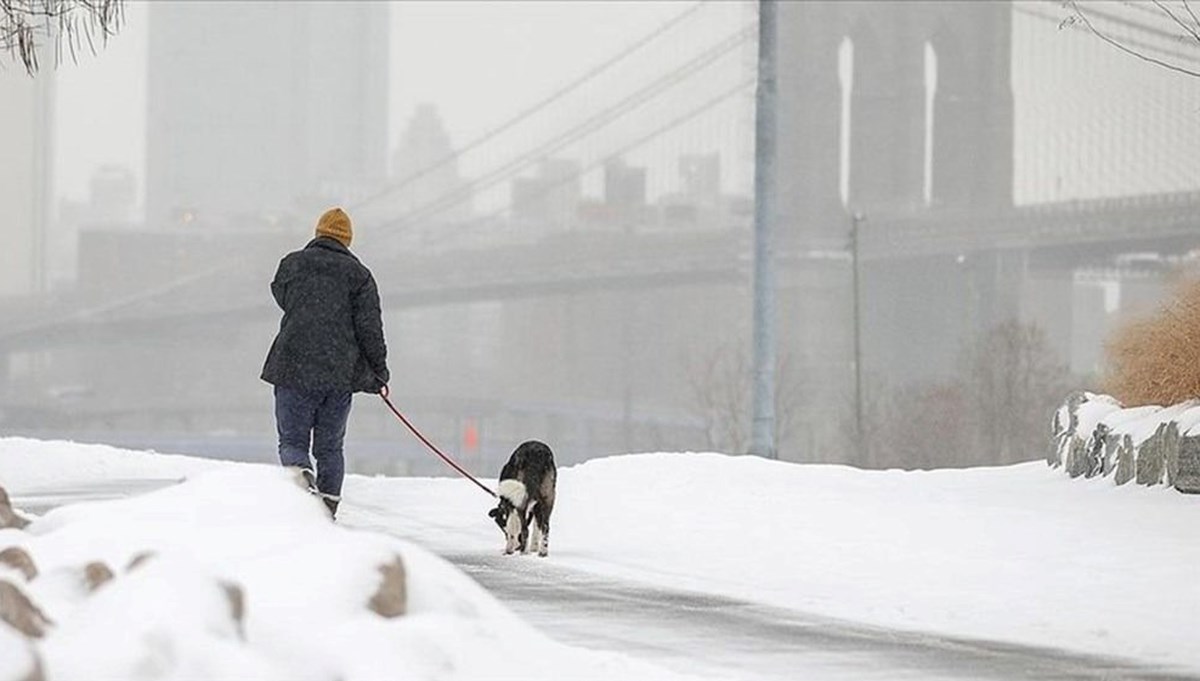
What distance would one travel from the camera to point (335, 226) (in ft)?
36.9

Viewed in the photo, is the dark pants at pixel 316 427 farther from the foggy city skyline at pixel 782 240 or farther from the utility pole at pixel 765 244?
the foggy city skyline at pixel 782 240

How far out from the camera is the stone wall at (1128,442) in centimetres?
1336

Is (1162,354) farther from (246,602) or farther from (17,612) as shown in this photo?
(17,612)

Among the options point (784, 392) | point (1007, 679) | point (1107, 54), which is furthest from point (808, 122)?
point (1007, 679)

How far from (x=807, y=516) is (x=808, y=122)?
273ft

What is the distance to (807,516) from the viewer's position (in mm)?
13008

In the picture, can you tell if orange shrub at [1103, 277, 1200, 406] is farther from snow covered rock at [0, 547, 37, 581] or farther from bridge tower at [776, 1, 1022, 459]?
bridge tower at [776, 1, 1022, 459]

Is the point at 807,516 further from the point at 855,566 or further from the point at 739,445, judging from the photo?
the point at 739,445

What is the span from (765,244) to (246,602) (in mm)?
12961

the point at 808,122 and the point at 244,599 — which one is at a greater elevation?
the point at 808,122

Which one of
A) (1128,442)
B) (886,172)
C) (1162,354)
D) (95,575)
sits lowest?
(95,575)

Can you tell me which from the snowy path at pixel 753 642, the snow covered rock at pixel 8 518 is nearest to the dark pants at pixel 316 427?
the snowy path at pixel 753 642

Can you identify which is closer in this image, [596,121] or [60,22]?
[60,22]

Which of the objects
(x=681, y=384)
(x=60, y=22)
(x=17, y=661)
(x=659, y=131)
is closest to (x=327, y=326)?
(x=60, y=22)
